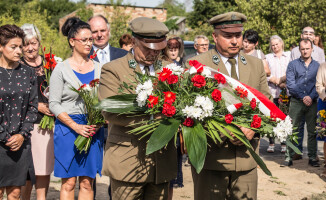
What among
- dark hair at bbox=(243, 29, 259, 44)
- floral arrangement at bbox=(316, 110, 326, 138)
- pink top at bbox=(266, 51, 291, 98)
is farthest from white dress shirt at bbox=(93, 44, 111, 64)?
pink top at bbox=(266, 51, 291, 98)

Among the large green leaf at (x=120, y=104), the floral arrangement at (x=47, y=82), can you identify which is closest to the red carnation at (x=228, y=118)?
the large green leaf at (x=120, y=104)

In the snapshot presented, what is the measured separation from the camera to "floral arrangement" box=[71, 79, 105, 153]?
4629 millimetres

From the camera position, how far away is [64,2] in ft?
191

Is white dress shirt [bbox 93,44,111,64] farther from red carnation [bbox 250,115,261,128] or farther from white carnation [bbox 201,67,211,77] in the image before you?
red carnation [bbox 250,115,261,128]

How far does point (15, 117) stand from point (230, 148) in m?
2.23

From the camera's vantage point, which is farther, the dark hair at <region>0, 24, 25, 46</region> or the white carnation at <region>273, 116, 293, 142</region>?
the dark hair at <region>0, 24, 25, 46</region>

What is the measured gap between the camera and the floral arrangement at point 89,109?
4.63 m

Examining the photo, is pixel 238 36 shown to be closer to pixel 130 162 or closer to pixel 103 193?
pixel 130 162

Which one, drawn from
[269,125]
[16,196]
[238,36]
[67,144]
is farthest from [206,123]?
[16,196]

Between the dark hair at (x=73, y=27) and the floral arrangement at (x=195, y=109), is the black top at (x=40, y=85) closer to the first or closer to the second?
the dark hair at (x=73, y=27)

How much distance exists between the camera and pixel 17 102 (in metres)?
4.61

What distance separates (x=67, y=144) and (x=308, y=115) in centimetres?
547

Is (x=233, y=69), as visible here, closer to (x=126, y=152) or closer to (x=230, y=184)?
(x=230, y=184)

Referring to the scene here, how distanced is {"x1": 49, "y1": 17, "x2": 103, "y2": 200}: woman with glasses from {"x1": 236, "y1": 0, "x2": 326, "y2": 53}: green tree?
1857 cm
